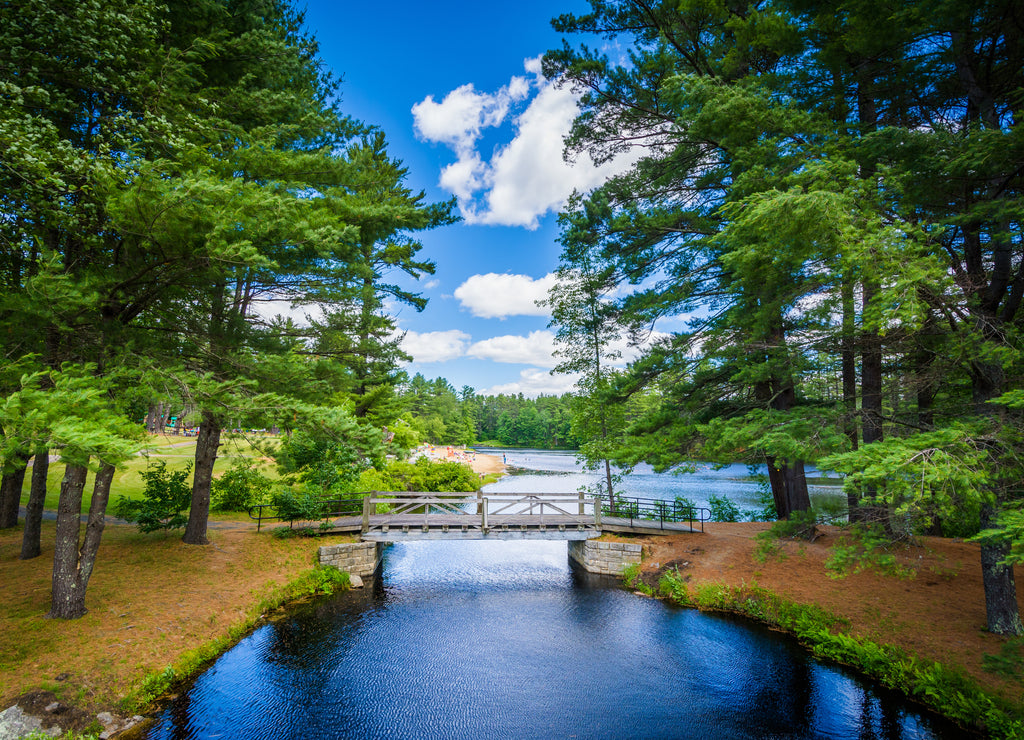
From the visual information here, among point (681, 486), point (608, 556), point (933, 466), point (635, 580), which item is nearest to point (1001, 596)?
point (933, 466)

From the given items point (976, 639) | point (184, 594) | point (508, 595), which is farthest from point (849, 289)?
point (184, 594)

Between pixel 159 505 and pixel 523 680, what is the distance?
1142 cm

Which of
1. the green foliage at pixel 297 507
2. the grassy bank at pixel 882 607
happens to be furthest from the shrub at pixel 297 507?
the grassy bank at pixel 882 607

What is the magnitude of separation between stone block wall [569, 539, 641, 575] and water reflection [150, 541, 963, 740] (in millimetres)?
1745

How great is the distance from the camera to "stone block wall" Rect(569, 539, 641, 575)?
45.2 feet

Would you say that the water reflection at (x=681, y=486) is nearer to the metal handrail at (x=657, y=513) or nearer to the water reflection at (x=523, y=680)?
the metal handrail at (x=657, y=513)

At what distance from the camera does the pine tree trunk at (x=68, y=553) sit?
25.2ft

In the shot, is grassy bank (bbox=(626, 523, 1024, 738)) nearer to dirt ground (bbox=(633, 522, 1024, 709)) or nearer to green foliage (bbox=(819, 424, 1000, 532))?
dirt ground (bbox=(633, 522, 1024, 709))

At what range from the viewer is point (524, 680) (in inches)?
324

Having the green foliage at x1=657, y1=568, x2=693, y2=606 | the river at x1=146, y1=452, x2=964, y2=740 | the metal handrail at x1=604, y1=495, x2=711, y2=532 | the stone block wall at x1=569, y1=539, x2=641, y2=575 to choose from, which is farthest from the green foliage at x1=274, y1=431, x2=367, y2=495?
the green foliage at x1=657, y1=568, x2=693, y2=606

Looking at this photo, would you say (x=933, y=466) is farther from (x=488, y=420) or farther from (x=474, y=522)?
(x=488, y=420)

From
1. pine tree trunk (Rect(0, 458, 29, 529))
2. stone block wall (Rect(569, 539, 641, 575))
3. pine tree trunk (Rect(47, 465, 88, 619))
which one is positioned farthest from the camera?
stone block wall (Rect(569, 539, 641, 575))

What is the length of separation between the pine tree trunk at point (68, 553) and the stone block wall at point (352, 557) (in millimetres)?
5575

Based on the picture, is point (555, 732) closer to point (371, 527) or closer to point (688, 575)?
point (688, 575)
